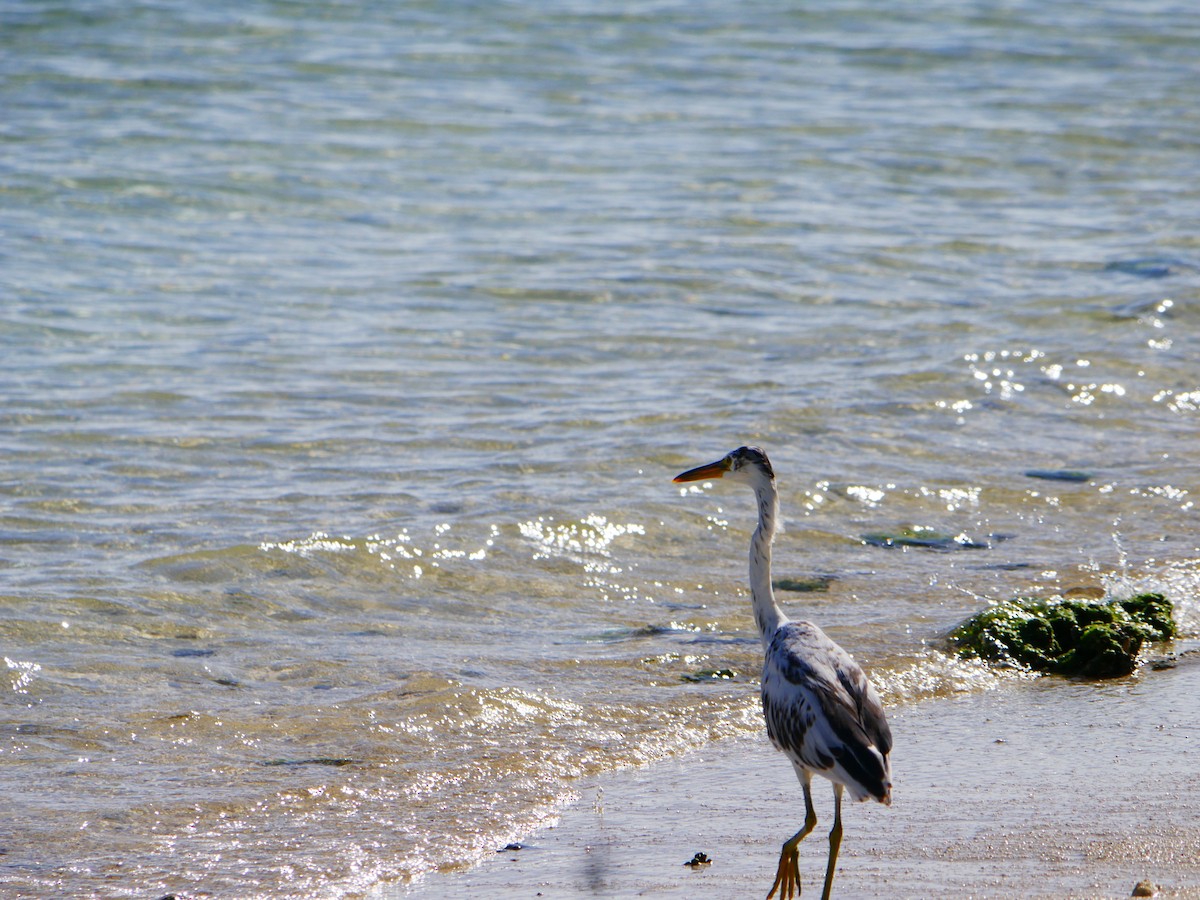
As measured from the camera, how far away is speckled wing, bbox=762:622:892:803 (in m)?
4.03

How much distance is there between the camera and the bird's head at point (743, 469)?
5281 mm

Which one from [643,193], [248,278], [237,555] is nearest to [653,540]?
[237,555]

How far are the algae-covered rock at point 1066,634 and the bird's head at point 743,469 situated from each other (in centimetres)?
123

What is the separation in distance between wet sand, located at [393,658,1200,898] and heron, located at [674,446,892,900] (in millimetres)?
154

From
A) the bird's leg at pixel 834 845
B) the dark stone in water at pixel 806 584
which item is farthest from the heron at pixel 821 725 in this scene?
the dark stone in water at pixel 806 584

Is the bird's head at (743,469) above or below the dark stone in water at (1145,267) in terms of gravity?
above

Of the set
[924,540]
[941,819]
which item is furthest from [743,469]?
[924,540]

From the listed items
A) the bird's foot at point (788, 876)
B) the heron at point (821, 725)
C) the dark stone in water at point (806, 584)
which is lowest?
the dark stone in water at point (806, 584)

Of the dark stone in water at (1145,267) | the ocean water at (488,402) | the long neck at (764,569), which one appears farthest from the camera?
the dark stone in water at (1145,267)

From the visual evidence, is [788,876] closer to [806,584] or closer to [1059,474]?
[806,584]

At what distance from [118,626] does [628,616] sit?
6.87 ft

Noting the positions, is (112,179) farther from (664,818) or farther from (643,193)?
(664,818)

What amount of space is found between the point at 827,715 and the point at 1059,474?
444 cm

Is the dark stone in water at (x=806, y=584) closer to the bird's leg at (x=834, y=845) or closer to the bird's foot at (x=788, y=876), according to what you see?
the bird's leg at (x=834, y=845)
